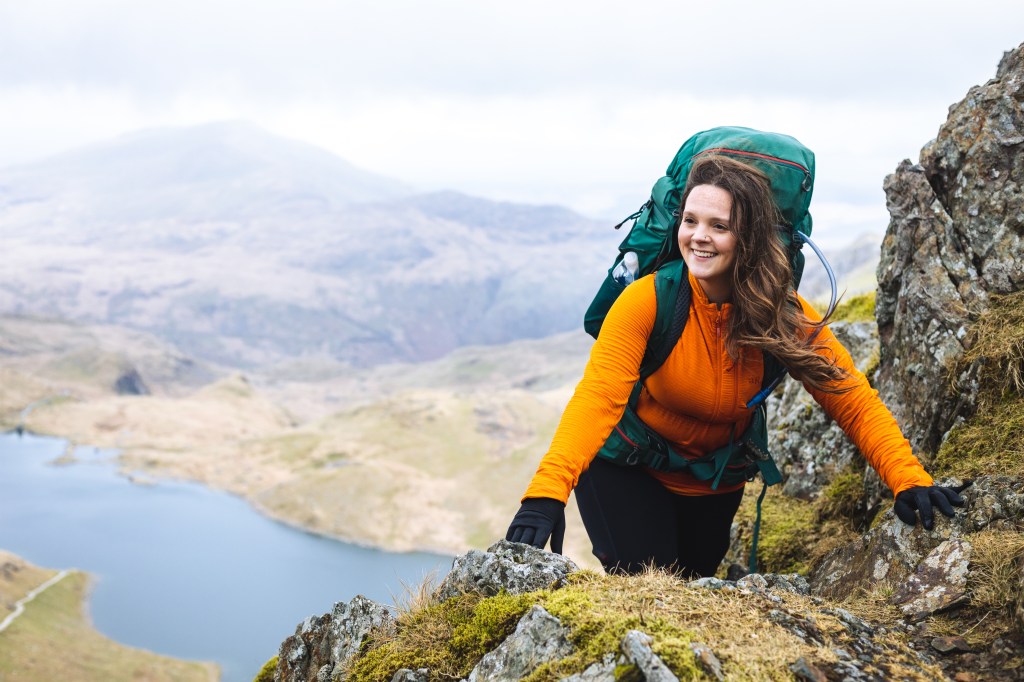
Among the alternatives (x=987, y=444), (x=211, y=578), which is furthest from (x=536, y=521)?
(x=211, y=578)

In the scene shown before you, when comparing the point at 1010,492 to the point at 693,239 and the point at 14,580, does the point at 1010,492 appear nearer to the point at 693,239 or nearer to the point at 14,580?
the point at 693,239

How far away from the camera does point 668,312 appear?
6016 millimetres

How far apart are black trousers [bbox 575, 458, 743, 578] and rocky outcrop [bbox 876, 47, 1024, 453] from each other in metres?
3.03

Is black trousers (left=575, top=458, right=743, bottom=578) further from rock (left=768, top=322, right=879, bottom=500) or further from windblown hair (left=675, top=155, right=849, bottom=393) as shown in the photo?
rock (left=768, top=322, right=879, bottom=500)

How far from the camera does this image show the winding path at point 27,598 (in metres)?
133

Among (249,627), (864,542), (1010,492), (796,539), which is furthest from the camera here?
(249,627)

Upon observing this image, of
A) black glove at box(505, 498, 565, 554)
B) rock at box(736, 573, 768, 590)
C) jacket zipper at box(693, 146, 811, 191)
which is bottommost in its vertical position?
rock at box(736, 573, 768, 590)

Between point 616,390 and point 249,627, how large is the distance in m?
163

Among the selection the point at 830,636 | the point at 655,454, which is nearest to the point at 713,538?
the point at 655,454

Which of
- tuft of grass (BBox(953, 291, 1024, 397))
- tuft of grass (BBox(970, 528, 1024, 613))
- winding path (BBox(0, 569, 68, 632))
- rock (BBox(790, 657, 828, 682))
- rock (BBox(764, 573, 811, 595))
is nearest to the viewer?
rock (BBox(790, 657, 828, 682))

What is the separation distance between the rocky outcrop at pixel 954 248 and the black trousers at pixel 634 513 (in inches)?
119

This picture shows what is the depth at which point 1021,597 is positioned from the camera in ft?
17.4

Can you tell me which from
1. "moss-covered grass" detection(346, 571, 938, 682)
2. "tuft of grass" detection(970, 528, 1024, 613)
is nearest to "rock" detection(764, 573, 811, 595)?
"moss-covered grass" detection(346, 571, 938, 682)

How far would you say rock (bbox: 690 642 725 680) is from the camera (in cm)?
440
